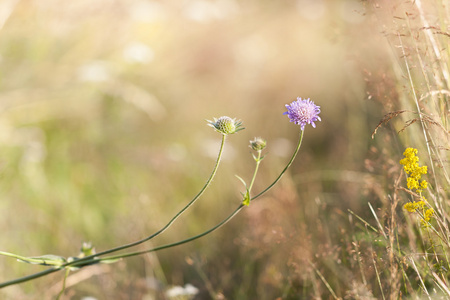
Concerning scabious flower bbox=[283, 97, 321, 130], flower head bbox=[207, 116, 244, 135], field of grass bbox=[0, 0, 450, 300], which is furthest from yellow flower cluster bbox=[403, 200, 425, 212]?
flower head bbox=[207, 116, 244, 135]

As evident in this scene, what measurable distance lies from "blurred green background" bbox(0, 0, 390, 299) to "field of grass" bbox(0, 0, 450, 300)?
0.01m

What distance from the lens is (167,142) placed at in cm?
354

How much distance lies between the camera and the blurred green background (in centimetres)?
206

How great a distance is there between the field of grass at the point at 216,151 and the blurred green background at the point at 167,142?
13mm

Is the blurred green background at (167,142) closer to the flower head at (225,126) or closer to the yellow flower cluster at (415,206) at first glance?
the yellow flower cluster at (415,206)

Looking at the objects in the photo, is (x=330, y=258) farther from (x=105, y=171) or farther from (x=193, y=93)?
(x=193, y=93)

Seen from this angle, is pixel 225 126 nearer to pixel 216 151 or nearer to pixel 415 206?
pixel 415 206

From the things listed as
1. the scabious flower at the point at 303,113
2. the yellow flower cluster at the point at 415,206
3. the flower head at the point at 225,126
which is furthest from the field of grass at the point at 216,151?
the flower head at the point at 225,126

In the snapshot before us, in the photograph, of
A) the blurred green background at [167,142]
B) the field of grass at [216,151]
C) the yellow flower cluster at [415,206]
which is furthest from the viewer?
the blurred green background at [167,142]

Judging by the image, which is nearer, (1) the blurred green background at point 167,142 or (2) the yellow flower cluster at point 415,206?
(2) the yellow flower cluster at point 415,206

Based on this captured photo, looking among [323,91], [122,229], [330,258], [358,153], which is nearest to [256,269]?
[330,258]

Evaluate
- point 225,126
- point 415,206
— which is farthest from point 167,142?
point 415,206

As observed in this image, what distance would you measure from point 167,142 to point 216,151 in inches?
25.4

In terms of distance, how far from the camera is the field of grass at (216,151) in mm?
1530
